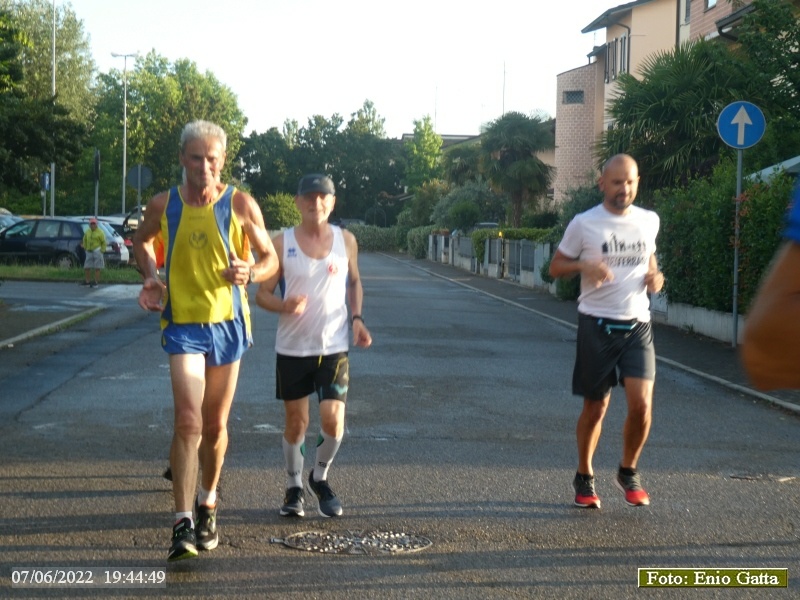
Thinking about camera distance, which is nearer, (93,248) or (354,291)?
(354,291)

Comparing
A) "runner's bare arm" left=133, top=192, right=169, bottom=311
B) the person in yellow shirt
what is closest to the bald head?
"runner's bare arm" left=133, top=192, right=169, bottom=311

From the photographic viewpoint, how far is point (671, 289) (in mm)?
19953

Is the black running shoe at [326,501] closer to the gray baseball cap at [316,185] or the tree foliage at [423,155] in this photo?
the gray baseball cap at [316,185]

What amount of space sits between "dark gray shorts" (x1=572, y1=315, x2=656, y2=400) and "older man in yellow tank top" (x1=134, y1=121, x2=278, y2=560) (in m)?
1.96

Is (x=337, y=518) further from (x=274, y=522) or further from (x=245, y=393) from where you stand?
(x=245, y=393)

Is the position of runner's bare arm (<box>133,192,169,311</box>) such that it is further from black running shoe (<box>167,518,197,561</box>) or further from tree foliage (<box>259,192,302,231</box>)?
tree foliage (<box>259,192,302,231</box>)

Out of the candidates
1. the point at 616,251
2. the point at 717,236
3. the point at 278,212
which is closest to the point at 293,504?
the point at 616,251

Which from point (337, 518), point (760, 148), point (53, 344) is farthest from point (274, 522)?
point (760, 148)

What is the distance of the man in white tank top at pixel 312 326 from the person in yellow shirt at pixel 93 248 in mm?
21781

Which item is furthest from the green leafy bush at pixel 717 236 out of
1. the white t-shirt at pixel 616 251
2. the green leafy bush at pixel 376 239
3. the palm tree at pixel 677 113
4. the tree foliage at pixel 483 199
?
the green leafy bush at pixel 376 239

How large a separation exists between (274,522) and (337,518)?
33cm

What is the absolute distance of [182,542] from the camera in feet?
17.4

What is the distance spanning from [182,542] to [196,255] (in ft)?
4.10

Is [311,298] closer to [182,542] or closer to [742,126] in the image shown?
[182,542]
